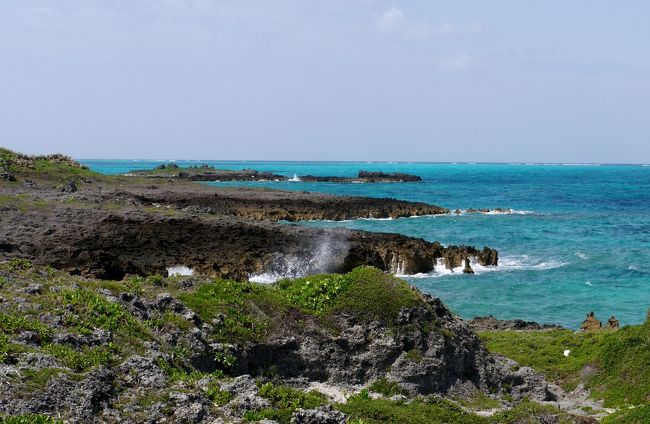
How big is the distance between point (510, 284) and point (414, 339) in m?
28.4

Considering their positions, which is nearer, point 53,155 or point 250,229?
point 250,229

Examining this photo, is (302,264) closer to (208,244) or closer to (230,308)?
(208,244)

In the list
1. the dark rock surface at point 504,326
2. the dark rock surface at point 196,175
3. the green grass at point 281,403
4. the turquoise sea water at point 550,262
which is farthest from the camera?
the dark rock surface at point 196,175

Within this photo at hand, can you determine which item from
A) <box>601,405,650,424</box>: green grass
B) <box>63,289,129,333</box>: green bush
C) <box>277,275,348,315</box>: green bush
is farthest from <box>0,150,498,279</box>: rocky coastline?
<box>601,405,650,424</box>: green grass

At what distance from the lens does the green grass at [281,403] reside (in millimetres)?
12062

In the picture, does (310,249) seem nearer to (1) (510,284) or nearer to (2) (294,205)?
(1) (510,284)

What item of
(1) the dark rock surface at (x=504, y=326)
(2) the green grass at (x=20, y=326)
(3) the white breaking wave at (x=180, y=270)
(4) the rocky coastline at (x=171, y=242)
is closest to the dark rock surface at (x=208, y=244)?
(4) the rocky coastline at (x=171, y=242)

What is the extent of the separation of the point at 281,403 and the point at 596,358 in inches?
578

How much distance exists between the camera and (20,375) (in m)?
11.4

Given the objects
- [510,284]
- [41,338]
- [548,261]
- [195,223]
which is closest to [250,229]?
[195,223]

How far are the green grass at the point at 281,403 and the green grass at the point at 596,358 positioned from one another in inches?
459

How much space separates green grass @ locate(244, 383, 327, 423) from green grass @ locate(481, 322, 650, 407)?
38.3 ft

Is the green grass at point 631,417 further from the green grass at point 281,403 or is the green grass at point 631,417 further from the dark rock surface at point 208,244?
the dark rock surface at point 208,244

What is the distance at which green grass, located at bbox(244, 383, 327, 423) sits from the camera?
12062 mm
